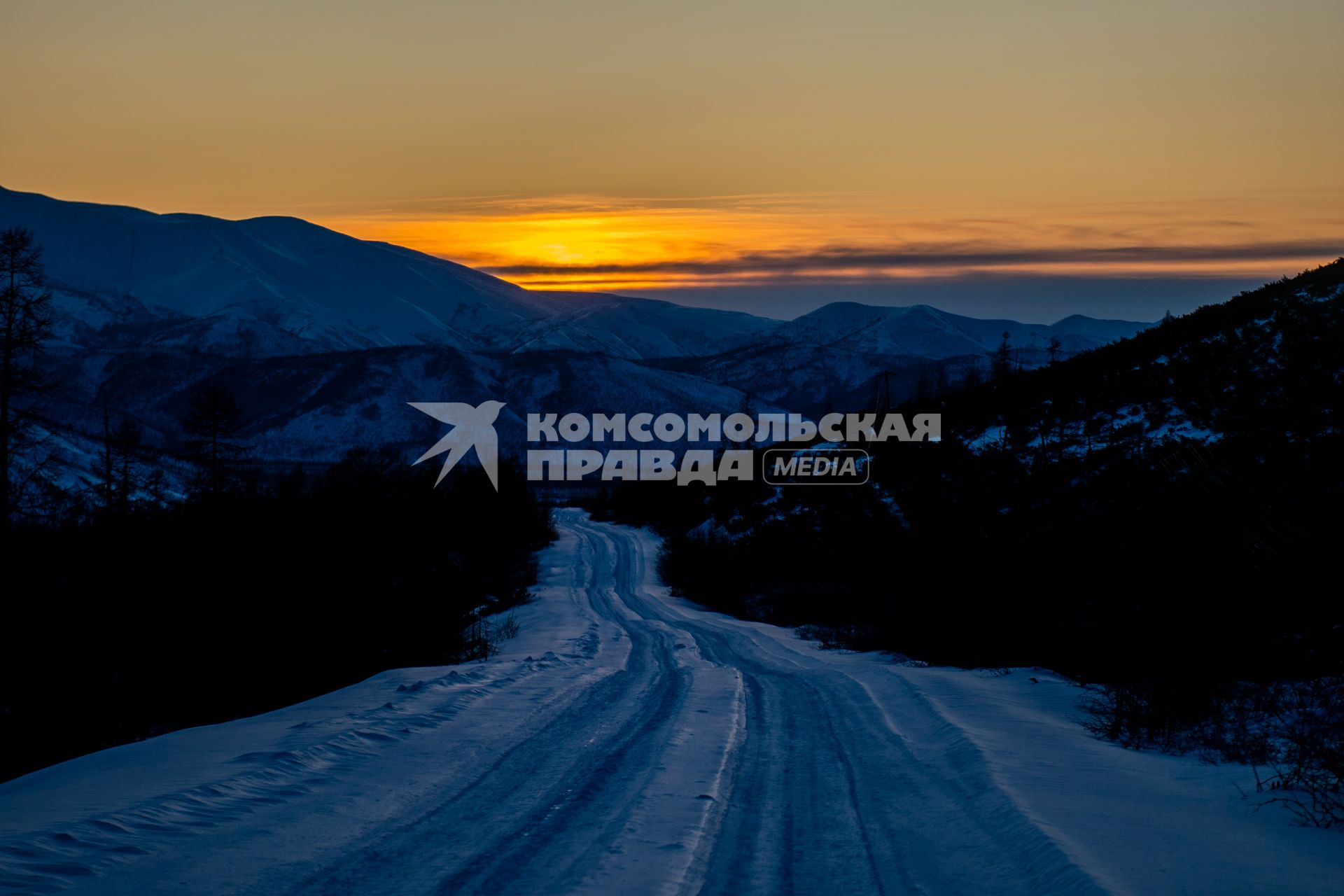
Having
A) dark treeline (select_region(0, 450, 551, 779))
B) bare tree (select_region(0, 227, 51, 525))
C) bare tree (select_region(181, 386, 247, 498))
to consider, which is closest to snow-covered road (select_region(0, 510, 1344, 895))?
dark treeline (select_region(0, 450, 551, 779))

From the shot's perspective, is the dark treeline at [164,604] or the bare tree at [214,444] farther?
the bare tree at [214,444]

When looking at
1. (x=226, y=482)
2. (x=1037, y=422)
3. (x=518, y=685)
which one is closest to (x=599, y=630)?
(x=518, y=685)

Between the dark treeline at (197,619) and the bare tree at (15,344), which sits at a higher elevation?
the bare tree at (15,344)

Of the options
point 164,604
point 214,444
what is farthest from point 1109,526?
point 214,444

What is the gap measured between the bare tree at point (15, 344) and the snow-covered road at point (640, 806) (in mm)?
14209

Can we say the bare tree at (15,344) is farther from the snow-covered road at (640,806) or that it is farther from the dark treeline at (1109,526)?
the dark treeline at (1109,526)

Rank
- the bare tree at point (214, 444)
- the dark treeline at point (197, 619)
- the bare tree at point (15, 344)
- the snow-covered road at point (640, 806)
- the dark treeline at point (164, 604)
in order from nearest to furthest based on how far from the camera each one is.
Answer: the snow-covered road at point (640, 806) → the dark treeline at point (197, 619) → the dark treeline at point (164, 604) → the bare tree at point (15, 344) → the bare tree at point (214, 444)

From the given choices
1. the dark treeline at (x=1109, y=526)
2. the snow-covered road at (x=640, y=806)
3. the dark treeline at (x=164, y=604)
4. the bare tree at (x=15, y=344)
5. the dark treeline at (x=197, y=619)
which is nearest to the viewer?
the snow-covered road at (x=640, y=806)

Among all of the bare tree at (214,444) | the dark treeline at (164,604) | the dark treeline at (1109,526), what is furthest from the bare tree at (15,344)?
the dark treeline at (1109,526)

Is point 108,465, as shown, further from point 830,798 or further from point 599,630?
point 830,798

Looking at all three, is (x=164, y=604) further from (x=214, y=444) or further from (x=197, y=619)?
(x=214, y=444)

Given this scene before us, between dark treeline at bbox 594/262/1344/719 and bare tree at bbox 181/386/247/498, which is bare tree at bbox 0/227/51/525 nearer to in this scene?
bare tree at bbox 181/386/247/498

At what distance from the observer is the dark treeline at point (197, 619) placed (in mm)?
19062

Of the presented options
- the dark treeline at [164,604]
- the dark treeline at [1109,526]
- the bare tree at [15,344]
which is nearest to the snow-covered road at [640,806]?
the dark treeline at [1109,526]
